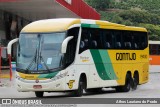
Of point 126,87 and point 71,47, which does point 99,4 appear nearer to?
point 126,87

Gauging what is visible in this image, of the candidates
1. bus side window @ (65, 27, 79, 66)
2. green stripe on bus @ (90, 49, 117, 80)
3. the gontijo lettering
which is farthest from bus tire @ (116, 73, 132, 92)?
bus side window @ (65, 27, 79, 66)

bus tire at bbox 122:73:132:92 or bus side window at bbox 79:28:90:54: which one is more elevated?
bus side window at bbox 79:28:90:54

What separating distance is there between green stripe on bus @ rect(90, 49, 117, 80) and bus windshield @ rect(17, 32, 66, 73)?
227cm

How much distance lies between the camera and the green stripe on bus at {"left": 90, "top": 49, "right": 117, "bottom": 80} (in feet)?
74.2

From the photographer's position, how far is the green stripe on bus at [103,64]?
22.6 meters

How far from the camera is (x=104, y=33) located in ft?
76.8

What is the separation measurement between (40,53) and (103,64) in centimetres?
378

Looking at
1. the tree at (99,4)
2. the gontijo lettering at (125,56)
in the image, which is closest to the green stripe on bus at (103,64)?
the gontijo lettering at (125,56)

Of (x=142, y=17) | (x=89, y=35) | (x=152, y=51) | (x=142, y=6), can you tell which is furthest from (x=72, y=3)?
(x=142, y=6)

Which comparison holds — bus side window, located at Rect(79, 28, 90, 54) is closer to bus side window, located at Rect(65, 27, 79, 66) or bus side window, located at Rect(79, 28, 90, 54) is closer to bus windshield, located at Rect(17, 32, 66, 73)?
bus side window, located at Rect(65, 27, 79, 66)

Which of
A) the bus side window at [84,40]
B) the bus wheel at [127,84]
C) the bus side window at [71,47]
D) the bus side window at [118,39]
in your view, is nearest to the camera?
the bus side window at [71,47]

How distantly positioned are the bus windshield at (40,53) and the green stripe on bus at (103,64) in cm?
227

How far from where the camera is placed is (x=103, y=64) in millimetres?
23266

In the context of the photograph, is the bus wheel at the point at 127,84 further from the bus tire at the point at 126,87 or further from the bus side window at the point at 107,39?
the bus side window at the point at 107,39
